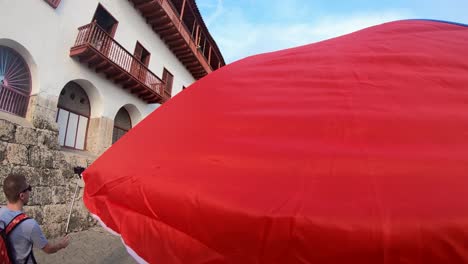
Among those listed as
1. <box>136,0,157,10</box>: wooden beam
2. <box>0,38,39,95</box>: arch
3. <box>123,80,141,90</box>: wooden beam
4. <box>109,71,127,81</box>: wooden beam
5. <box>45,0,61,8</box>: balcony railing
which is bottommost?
<box>0,38,39,95</box>: arch

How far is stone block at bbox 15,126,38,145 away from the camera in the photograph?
5484 millimetres

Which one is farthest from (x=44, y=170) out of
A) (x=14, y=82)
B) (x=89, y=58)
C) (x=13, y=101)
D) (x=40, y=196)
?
(x=89, y=58)

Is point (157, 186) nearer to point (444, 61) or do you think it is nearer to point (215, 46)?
point (444, 61)

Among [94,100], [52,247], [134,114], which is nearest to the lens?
[52,247]

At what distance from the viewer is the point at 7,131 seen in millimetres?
5250

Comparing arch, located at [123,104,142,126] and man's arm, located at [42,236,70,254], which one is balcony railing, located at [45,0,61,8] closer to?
arch, located at [123,104,142,126]

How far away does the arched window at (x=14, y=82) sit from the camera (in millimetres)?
5863

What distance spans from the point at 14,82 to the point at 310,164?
7696 millimetres

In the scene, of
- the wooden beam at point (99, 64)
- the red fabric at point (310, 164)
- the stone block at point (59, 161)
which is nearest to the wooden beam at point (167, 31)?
the wooden beam at point (99, 64)

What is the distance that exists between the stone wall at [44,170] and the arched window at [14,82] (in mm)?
640

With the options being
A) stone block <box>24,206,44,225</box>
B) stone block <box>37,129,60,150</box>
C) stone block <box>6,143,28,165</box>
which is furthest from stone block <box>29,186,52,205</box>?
stone block <box>37,129,60,150</box>

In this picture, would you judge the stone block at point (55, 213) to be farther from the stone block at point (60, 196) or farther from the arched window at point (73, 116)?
the arched window at point (73, 116)

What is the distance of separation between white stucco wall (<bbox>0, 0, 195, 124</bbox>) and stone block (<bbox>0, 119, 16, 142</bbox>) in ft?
4.70

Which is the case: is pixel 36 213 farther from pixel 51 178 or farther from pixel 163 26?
pixel 163 26
